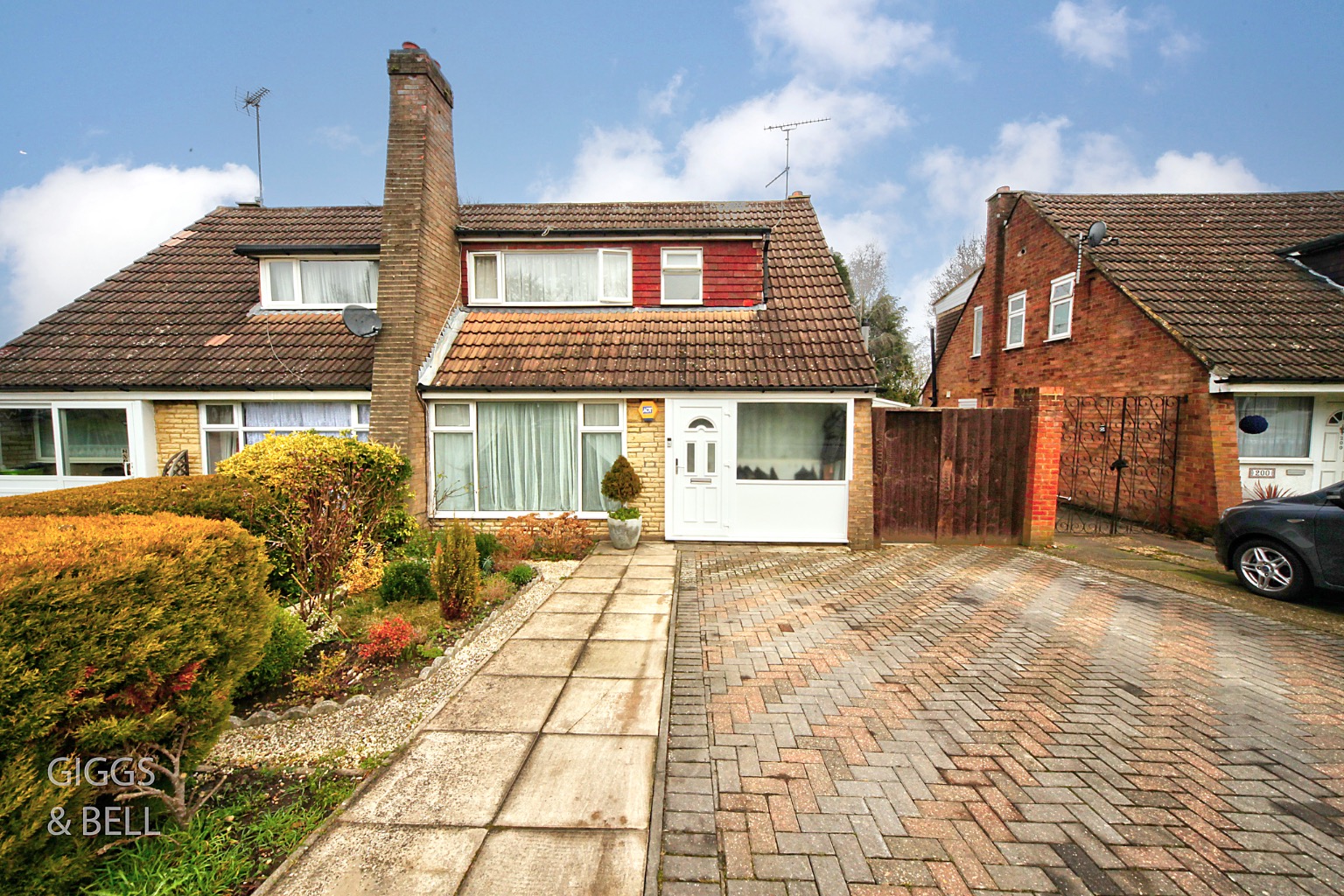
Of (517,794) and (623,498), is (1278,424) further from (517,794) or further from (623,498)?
(517,794)

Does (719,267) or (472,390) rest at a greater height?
(719,267)

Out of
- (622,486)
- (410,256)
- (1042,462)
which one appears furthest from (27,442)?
(1042,462)

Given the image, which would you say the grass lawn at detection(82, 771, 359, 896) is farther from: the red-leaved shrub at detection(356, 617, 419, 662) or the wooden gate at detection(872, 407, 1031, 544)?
the wooden gate at detection(872, 407, 1031, 544)

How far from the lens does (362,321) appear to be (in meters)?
9.16

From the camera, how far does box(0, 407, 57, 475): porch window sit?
32.5ft

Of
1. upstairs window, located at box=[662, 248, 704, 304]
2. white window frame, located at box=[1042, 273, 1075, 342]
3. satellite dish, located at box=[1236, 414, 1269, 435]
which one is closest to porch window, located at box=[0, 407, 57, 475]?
upstairs window, located at box=[662, 248, 704, 304]

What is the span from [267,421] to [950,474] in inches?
478

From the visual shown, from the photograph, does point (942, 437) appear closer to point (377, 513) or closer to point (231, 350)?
point (377, 513)

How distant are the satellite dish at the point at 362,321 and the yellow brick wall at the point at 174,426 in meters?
3.29

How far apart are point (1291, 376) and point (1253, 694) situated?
829 cm

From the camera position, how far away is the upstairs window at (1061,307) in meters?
12.8

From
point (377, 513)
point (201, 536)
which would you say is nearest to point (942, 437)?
point (377, 513)

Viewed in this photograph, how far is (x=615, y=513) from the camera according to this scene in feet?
29.4

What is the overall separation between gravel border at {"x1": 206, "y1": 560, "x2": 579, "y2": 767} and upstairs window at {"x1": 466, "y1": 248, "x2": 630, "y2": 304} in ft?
25.7
